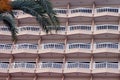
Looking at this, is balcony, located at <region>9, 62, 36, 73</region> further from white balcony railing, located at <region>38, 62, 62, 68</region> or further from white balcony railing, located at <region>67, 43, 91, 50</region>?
white balcony railing, located at <region>67, 43, 91, 50</region>

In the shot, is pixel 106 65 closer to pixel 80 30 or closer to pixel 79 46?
pixel 79 46

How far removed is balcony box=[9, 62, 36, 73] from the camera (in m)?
38.1

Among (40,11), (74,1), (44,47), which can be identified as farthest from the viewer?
(74,1)

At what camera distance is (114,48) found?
37.9 metres

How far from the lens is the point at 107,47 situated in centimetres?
3806

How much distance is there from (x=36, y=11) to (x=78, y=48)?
23416mm

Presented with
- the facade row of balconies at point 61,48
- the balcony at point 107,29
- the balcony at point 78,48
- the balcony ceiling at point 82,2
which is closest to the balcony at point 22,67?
the facade row of balconies at point 61,48

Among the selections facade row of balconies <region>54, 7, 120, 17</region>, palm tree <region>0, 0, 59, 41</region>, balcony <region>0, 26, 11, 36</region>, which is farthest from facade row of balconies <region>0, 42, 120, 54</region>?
palm tree <region>0, 0, 59, 41</region>

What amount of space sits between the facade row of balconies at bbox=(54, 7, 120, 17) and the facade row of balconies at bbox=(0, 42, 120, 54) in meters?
3.75

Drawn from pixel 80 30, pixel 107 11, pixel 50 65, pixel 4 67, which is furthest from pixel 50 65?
pixel 107 11

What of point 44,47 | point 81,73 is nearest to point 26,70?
point 44,47

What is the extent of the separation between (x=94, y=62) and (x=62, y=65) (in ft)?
11.3

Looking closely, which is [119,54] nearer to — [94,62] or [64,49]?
[94,62]

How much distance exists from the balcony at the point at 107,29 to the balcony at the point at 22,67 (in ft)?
26.2
